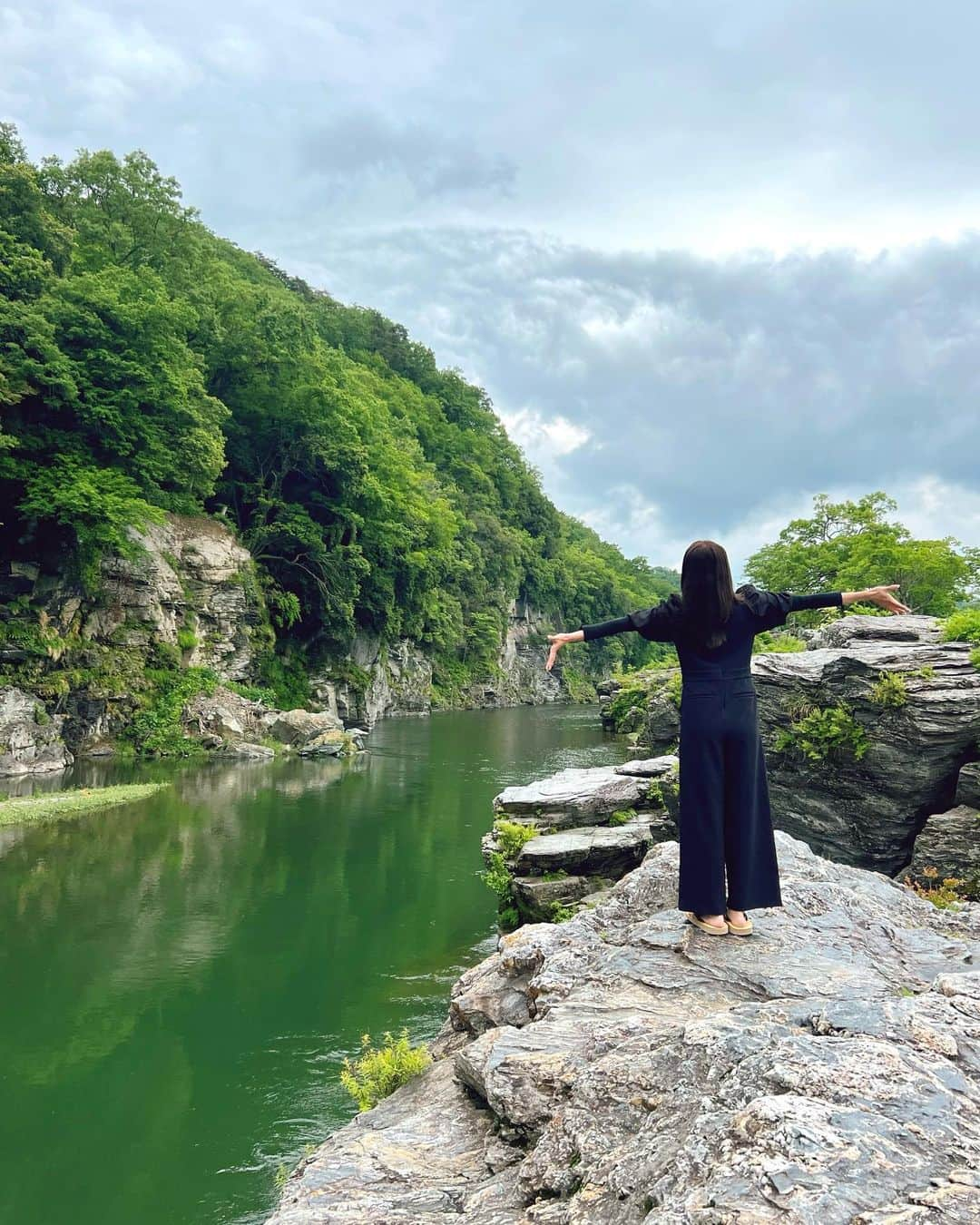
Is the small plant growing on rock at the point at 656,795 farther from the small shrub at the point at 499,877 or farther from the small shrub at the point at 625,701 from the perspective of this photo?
the small shrub at the point at 625,701

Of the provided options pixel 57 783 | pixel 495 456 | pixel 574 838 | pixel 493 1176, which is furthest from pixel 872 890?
pixel 495 456

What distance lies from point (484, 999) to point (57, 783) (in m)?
21.1

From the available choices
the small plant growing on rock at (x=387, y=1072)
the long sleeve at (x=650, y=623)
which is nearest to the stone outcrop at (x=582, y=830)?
the small plant growing on rock at (x=387, y=1072)

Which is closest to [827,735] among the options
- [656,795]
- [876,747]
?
[876,747]

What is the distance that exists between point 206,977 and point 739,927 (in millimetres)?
8836

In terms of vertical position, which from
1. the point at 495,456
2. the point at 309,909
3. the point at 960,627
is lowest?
the point at 309,909

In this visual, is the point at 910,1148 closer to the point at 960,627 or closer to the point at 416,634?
the point at 960,627

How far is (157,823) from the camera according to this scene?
784 inches

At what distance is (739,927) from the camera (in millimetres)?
5250

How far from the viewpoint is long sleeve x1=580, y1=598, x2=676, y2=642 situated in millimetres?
5152

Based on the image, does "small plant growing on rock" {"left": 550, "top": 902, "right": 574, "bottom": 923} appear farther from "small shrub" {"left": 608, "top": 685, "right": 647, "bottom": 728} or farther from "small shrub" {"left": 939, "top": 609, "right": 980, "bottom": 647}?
"small shrub" {"left": 608, "top": 685, "right": 647, "bottom": 728}

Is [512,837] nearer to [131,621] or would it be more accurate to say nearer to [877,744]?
[877,744]

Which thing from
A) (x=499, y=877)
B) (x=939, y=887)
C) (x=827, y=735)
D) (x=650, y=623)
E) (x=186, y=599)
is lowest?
Answer: (x=499, y=877)

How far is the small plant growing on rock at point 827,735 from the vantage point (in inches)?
479
